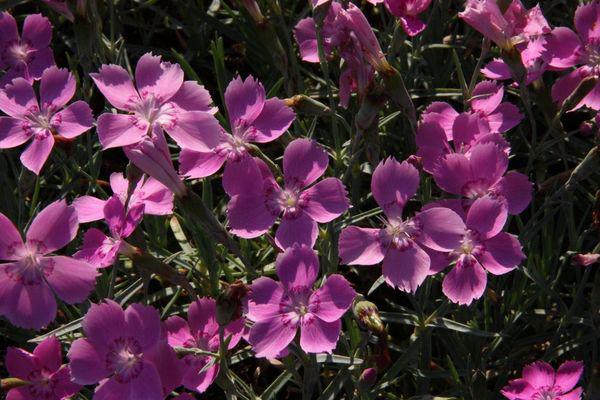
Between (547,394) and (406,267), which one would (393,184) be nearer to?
(406,267)

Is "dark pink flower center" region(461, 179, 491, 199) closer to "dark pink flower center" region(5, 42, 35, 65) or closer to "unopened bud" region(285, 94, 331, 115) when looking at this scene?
"unopened bud" region(285, 94, 331, 115)

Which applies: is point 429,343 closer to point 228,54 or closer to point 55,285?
point 55,285

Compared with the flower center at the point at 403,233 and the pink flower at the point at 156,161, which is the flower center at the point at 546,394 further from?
the pink flower at the point at 156,161

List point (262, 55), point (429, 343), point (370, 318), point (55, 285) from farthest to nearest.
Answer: point (262, 55) < point (429, 343) < point (55, 285) < point (370, 318)

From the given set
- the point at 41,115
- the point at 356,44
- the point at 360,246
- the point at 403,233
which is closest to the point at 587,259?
the point at 403,233

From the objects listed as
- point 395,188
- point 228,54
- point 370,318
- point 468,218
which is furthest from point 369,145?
point 228,54
